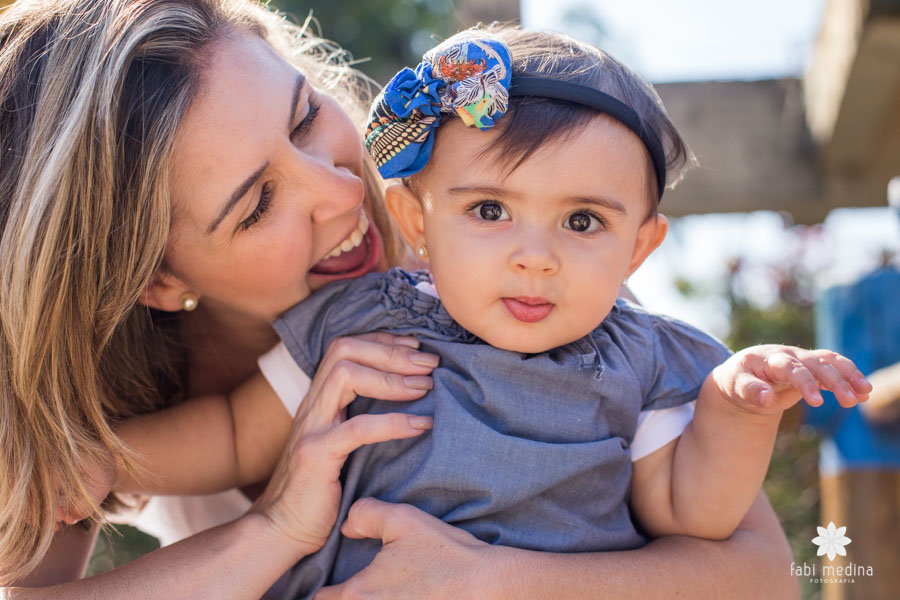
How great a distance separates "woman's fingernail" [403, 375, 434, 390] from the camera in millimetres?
1917

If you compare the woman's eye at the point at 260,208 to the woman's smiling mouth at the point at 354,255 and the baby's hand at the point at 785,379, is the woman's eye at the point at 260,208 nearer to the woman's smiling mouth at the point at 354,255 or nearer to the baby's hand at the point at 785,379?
the woman's smiling mouth at the point at 354,255

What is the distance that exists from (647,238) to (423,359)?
1.81ft

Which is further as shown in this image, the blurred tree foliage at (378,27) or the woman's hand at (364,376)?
the blurred tree foliage at (378,27)

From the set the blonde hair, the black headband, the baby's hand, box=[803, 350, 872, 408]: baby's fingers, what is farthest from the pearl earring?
box=[803, 350, 872, 408]: baby's fingers

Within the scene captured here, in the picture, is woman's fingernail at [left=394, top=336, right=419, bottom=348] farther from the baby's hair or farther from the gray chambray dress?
the baby's hair

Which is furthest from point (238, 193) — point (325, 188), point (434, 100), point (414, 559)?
point (414, 559)

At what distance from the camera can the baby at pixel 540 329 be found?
175cm

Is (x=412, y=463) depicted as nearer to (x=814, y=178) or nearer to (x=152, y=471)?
(x=152, y=471)

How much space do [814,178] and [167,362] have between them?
2.36m

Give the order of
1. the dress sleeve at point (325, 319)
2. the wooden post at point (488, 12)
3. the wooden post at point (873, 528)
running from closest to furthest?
the dress sleeve at point (325, 319) < the wooden post at point (488, 12) < the wooden post at point (873, 528)

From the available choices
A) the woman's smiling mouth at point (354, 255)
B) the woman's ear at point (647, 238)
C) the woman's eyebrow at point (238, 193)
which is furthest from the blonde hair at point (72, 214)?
the woman's ear at point (647, 238)

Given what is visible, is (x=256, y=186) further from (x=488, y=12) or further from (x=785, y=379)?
(x=488, y=12)

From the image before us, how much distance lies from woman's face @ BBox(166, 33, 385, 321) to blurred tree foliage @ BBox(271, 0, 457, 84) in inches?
284

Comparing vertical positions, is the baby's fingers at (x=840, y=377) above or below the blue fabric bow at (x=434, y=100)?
below
